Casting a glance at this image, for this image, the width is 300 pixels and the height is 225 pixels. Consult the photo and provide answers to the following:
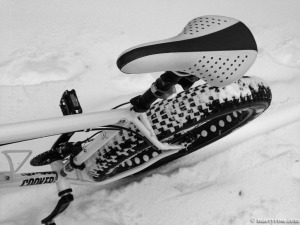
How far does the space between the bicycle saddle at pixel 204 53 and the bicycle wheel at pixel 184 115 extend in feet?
1.09

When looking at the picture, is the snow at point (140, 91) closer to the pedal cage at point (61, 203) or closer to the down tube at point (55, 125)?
the pedal cage at point (61, 203)

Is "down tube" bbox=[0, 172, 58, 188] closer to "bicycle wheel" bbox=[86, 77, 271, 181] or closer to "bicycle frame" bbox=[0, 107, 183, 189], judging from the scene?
"bicycle frame" bbox=[0, 107, 183, 189]

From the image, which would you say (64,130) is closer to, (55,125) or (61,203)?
(55,125)

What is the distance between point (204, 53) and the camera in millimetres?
816

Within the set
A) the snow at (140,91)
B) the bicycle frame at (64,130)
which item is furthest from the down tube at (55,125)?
the snow at (140,91)

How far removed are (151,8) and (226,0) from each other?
495 mm

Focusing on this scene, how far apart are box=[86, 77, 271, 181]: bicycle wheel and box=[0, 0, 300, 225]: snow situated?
0.16 meters

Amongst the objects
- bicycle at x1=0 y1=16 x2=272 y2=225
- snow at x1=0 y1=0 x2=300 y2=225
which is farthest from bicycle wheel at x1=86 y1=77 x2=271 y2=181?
snow at x1=0 y1=0 x2=300 y2=225

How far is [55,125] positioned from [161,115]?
0.43 m

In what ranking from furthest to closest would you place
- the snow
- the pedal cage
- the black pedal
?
the snow < the pedal cage < the black pedal

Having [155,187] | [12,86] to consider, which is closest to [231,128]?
[155,187]

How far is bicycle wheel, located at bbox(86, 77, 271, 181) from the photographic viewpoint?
1.18 meters

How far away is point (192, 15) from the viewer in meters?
2.16

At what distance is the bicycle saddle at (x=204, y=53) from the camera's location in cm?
79
